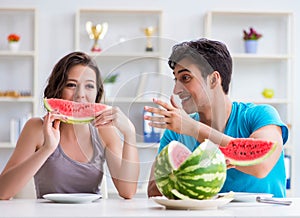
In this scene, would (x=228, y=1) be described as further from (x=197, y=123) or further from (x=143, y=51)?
(x=197, y=123)

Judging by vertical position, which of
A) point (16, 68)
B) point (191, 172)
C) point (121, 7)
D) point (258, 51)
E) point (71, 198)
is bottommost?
point (71, 198)

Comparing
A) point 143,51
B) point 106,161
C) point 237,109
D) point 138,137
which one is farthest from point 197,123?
point 143,51

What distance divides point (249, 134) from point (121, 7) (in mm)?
3005

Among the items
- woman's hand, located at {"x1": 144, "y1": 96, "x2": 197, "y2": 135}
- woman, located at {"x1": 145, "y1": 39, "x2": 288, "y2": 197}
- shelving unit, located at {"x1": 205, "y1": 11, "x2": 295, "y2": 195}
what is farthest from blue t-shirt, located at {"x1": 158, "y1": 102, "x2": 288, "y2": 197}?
shelving unit, located at {"x1": 205, "y1": 11, "x2": 295, "y2": 195}

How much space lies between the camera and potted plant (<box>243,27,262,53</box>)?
5.09 meters

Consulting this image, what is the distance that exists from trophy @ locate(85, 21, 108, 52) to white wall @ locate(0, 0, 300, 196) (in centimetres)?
17

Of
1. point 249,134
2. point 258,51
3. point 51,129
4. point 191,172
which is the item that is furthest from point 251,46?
point 191,172

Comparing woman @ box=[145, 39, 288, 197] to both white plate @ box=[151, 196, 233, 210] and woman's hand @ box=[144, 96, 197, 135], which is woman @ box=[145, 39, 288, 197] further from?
white plate @ box=[151, 196, 233, 210]

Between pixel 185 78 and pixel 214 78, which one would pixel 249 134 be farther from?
pixel 185 78

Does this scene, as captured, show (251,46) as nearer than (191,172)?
No

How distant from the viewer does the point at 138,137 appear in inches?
76.8

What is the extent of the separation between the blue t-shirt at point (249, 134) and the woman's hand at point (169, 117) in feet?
1.11

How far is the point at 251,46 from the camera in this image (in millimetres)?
5105

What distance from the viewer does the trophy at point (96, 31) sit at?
5.05 metres
